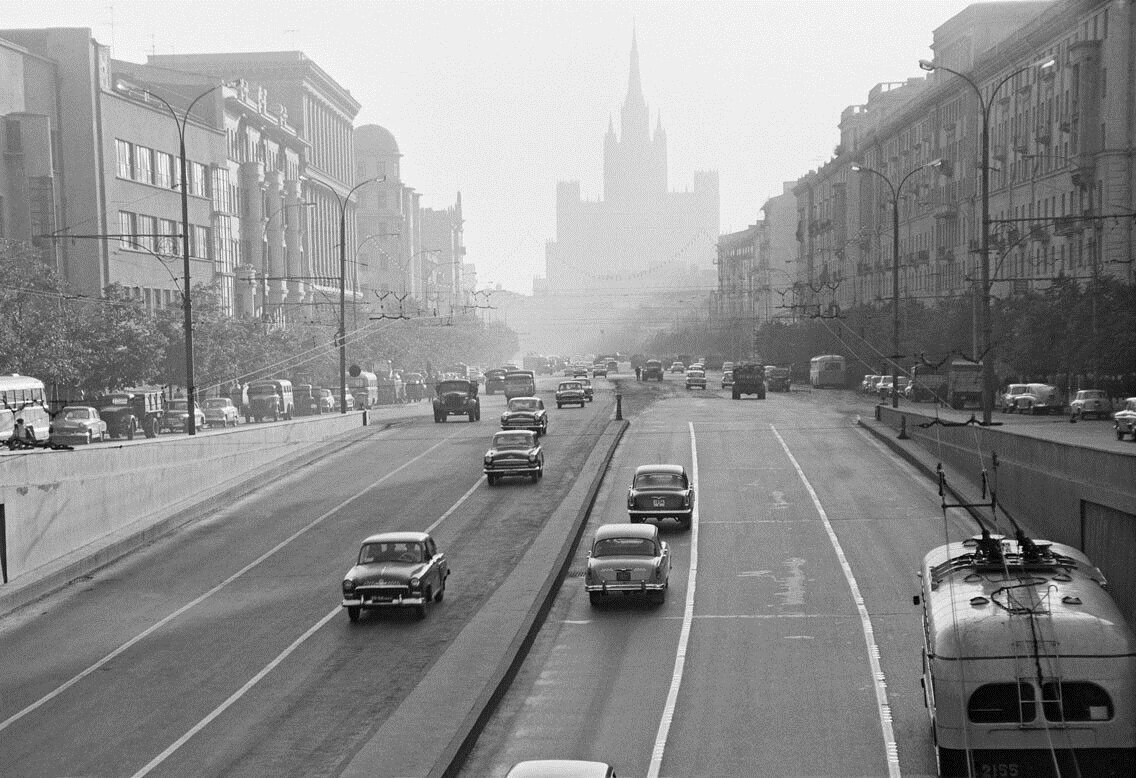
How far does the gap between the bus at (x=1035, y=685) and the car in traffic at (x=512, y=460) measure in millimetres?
32653

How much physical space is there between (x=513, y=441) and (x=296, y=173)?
4148 inches

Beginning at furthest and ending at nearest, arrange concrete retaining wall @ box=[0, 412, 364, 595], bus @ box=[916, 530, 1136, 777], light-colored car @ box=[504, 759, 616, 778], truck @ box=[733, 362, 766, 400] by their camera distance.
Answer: truck @ box=[733, 362, 766, 400] → concrete retaining wall @ box=[0, 412, 364, 595] → bus @ box=[916, 530, 1136, 777] → light-colored car @ box=[504, 759, 616, 778]

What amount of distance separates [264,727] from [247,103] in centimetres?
10841

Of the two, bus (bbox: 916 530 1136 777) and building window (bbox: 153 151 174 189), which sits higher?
building window (bbox: 153 151 174 189)

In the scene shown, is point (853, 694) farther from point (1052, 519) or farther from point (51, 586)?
point (51, 586)

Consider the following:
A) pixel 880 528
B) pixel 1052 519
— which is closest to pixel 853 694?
pixel 1052 519

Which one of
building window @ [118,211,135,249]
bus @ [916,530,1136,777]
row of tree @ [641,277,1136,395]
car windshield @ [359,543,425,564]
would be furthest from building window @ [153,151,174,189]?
bus @ [916,530,1136,777]

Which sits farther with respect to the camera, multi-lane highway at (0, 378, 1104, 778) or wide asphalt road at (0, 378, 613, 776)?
wide asphalt road at (0, 378, 613, 776)

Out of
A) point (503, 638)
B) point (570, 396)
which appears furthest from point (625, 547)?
point (570, 396)

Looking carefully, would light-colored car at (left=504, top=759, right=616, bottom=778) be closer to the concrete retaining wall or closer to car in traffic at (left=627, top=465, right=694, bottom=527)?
the concrete retaining wall

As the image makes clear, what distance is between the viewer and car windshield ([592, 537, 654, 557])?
3138cm

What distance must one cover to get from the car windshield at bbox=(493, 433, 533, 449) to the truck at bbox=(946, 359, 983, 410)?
122 feet

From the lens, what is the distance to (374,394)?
105625 mm

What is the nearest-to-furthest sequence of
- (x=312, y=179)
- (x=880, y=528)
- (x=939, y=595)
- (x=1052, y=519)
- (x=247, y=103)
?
(x=939, y=595) → (x=1052, y=519) → (x=880, y=528) → (x=247, y=103) → (x=312, y=179)
